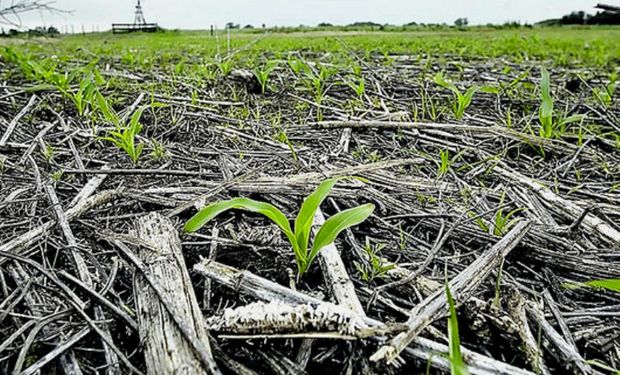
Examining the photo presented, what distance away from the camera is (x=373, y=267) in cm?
118

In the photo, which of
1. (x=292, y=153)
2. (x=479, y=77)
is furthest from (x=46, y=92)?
(x=479, y=77)

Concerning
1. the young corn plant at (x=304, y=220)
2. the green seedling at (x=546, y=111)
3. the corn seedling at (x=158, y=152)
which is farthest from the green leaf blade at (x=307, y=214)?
the green seedling at (x=546, y=111)

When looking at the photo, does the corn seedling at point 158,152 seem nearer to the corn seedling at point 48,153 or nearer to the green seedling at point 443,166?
the corn seedling at point 48,153

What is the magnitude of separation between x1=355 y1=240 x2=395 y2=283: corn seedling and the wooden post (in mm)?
420

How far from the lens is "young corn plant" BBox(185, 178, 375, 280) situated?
3.51 ft

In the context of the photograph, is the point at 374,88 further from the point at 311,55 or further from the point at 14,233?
the point at 311,55

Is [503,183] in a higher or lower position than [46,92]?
lower

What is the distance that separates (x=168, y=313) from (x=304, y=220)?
0.36 meters

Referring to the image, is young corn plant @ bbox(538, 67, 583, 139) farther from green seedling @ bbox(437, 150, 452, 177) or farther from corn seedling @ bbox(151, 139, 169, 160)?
corn seedling @ bbox(151, 139, 169, 160)

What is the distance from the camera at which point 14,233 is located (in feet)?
4.36

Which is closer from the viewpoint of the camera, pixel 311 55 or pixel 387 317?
pixel 387 317

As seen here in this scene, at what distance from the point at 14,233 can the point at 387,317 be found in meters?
1.07

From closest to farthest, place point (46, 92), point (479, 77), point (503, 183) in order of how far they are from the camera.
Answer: point (503, 183) < point (46, 92) < point (479, 77)

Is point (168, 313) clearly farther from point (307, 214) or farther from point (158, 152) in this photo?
point (158, 152)
